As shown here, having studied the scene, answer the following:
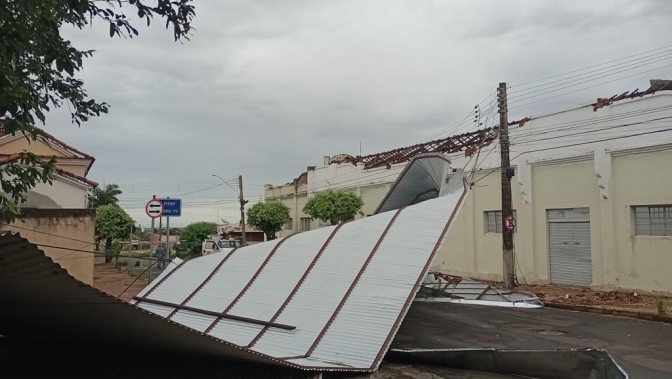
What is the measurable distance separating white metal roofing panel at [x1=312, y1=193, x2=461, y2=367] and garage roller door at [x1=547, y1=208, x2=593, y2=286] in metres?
10.2

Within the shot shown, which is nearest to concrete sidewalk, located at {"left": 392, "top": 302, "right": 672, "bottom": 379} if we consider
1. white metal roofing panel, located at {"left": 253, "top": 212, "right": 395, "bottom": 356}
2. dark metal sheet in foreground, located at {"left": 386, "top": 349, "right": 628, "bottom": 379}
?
dark metal sheet in foreground, located at {"left": 386, "top": 349, "right": 628, "bottom": 379}

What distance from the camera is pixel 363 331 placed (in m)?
7.53

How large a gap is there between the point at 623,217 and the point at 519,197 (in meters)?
4.32

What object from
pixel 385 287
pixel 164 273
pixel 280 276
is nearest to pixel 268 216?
pixel 164 273

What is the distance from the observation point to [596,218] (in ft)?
57.4

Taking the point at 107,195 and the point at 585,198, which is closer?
the point at 585,198

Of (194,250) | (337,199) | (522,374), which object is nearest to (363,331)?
(522,374)

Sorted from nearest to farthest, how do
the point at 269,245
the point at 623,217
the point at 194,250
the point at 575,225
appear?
the point at 269,245, the point at 623,217, the point at 575,225, the point at 194,250

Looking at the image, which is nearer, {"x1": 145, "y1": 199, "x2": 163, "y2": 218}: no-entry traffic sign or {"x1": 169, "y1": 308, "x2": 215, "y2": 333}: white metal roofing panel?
{"x1": 169, "y1": 308, "x2": 215, "y2": 333}: white metal roofing panel

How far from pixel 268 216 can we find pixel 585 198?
78.8ft

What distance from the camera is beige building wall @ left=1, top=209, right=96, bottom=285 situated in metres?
12.8

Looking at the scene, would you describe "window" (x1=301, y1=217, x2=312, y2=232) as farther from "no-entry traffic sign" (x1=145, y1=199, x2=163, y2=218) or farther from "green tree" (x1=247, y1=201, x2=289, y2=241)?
"no-entry traffic sign" (x1=145, y1=199, x2=163, y2=218)

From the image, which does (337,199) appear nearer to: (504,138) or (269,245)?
(504,138)

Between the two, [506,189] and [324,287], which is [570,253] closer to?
[506,189]
